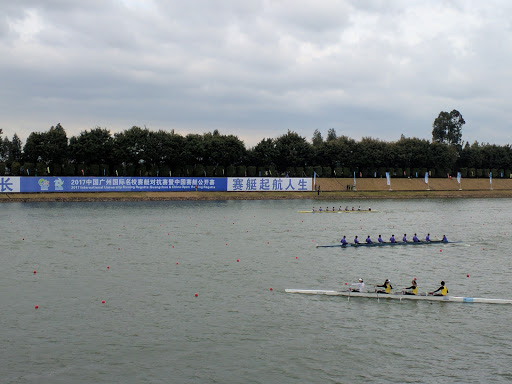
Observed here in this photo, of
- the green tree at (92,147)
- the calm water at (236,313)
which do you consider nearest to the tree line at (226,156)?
the green tree at (92,147)

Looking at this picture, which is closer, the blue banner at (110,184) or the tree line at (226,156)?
the blue banner at (110,184)

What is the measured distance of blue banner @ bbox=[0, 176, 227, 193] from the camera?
274 ft

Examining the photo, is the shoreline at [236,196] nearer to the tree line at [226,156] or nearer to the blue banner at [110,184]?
the blue banner at [110,184]

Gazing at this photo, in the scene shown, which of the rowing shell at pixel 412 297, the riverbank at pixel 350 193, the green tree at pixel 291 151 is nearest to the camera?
the rowing shell at pixel 412 297

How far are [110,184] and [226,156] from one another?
1119 inches

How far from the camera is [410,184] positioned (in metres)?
118

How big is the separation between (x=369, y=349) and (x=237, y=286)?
35.7ft

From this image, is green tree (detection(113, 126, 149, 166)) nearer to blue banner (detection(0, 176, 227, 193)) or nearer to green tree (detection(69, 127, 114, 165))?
green tree (detection(69, 127, 114, 165))

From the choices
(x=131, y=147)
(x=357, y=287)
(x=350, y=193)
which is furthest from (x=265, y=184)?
(x=357, y=287)

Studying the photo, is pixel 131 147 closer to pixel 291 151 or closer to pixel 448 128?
pixel 291 151

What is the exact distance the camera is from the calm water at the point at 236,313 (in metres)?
18.9

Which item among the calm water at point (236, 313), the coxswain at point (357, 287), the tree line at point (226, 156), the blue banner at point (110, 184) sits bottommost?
the calm water at point (236, 313)

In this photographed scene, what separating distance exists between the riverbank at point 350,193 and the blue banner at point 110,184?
134 centimetres

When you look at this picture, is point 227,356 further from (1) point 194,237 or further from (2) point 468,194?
(2) point 468,194
